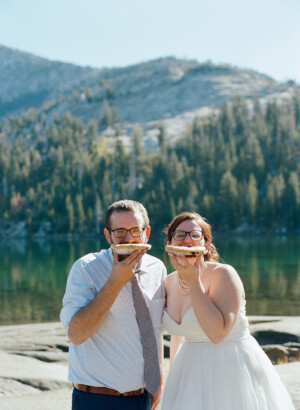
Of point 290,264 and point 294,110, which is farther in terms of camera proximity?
point 294,110

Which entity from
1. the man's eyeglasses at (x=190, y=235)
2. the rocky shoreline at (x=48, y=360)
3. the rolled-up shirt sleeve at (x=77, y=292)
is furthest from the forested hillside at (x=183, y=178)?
the rolled-up shirt sleeve at (x=77, y=292)

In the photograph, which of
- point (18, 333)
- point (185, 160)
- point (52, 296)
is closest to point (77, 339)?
point (18, 333)

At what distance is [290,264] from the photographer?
43250mm

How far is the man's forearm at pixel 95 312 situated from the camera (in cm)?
384

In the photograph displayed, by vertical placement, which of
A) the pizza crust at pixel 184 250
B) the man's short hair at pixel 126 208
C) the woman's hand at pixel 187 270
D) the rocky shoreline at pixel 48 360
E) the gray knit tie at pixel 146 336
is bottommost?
the rocky shoreline at pixel 48 360

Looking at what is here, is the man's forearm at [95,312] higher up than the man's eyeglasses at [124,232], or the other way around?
the man's eyeglasses at [124,232]

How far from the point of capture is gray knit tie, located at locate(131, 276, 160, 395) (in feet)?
13.3

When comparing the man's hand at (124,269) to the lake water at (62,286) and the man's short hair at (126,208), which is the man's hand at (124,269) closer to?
the man's short hair at (126,208)

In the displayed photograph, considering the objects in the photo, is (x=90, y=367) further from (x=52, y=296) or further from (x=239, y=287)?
(x=52, y=296)

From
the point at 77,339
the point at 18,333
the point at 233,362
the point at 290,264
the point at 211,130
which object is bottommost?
the point at 290,264

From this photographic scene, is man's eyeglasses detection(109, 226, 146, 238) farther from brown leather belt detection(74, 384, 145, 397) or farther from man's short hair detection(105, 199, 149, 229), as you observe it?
brown leather belt detection(74, 384, 145, 397)

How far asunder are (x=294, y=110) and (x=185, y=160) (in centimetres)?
3931

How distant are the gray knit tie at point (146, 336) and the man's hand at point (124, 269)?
0.78 ft

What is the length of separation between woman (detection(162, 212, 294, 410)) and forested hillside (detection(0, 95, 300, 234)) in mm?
91173
